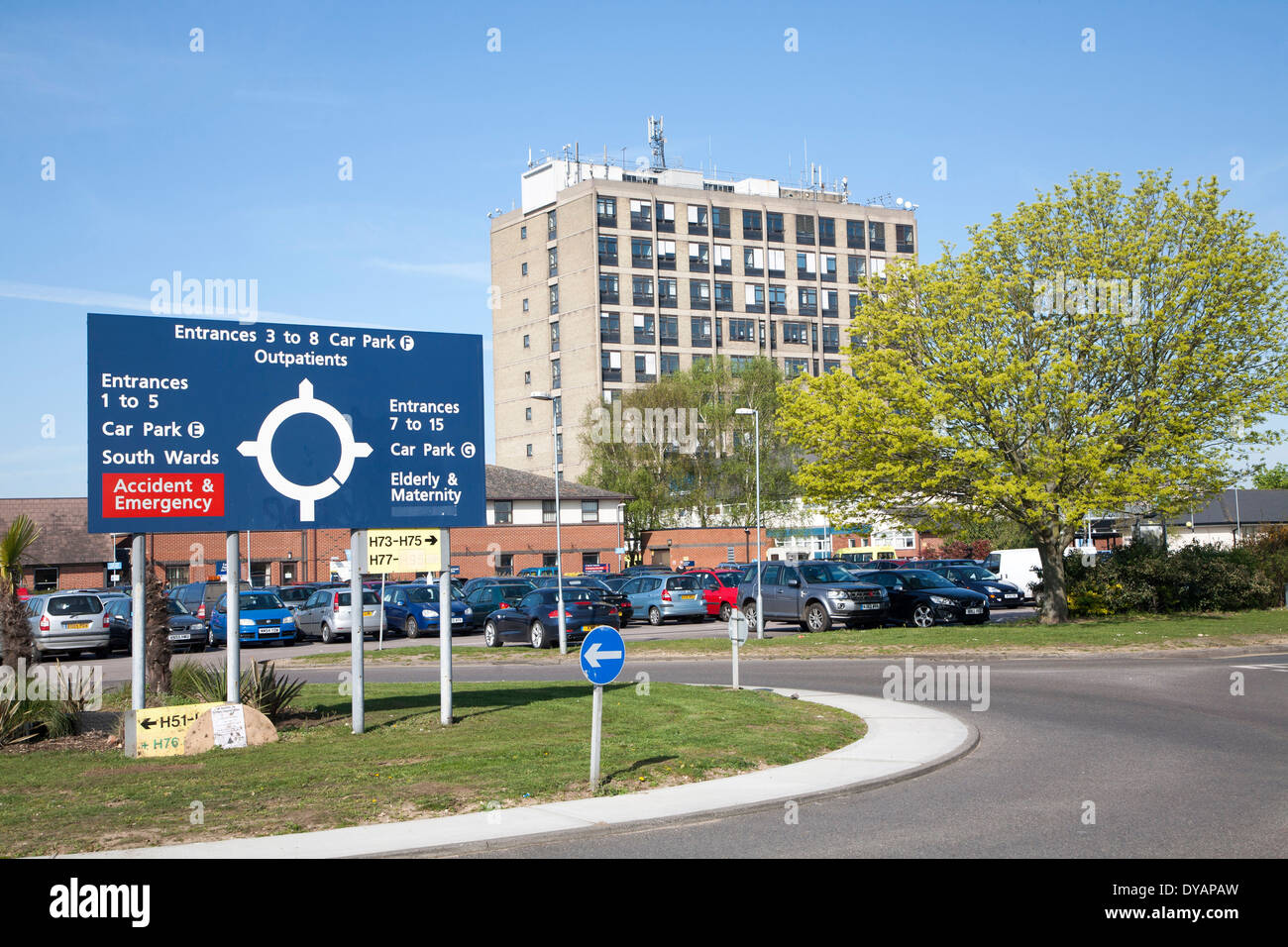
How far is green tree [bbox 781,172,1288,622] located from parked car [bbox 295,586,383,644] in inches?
616

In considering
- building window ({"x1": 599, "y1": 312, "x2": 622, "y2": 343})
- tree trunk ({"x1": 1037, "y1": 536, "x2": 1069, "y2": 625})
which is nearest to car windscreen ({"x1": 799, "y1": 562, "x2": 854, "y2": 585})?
tree trunk ({"x1": 1037, "y1": 536, "x2": 1069, "y2": 625})

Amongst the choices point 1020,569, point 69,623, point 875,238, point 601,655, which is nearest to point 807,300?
point 875,238

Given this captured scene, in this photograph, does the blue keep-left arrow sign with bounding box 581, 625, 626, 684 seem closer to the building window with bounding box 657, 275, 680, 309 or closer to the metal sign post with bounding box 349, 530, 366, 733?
the metal sign post with bounding box 349, 530, 366, 733

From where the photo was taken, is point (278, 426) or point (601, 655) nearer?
point (601, 655)

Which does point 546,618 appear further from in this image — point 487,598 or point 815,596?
point 487,598

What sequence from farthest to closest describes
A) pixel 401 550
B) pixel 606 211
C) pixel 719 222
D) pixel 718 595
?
1. pixel 719 222
2. pixel 606 211
3. pixel 718 595
4. pixel 401 550

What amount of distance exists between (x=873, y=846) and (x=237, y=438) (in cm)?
912

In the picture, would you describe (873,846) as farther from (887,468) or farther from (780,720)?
(887,468)

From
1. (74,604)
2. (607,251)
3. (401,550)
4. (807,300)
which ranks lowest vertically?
(74,604)

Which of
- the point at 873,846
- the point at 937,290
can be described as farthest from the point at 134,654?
the point at 937,290

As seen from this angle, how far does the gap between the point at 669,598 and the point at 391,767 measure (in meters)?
26.9

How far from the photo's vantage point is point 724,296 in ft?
316

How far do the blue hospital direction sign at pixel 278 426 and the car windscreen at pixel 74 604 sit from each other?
20264 millimetres

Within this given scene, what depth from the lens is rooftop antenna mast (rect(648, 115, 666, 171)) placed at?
99.1 meters
